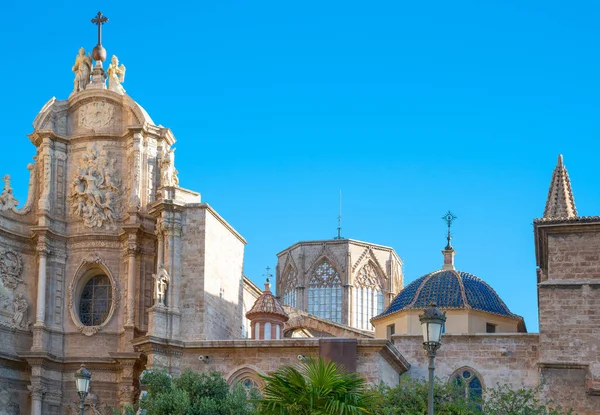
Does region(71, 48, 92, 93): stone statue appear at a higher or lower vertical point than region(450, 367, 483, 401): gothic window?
higher

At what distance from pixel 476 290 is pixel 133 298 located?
37.2ft

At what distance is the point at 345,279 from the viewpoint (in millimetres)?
59688

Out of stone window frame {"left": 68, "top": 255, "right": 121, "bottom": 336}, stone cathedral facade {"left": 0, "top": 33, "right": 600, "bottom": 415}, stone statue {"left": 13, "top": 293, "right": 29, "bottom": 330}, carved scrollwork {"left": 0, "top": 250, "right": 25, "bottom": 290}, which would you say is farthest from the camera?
stone window frame {"left": 68, "top": 255, "right": 121, "bottom": 336}

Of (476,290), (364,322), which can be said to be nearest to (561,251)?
(476,290)

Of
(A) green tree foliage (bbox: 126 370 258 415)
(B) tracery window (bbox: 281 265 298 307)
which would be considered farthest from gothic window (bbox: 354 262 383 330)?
(A) green tree foliage (bbox: 126 370 258 415)

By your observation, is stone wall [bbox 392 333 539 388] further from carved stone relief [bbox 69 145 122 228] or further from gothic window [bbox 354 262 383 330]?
gothic window [bbox 354 262 383 330]

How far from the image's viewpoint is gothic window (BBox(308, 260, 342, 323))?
5991 centimetres

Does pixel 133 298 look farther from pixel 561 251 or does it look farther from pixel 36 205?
pixel 561 251

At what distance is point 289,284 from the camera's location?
61.5 metres

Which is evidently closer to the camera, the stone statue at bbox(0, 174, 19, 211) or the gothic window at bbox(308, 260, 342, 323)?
the stone statue at bbox(0, 174, 19, 211)

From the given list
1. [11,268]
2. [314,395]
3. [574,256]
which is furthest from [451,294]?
[314,395]

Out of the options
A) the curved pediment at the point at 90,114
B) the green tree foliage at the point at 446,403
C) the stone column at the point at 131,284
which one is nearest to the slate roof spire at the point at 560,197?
the green tree foliage at the point at 446,403

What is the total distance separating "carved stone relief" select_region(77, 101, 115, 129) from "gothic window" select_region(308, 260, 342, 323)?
18.5 m

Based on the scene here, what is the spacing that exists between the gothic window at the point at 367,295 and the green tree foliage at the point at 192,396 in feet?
81.2
